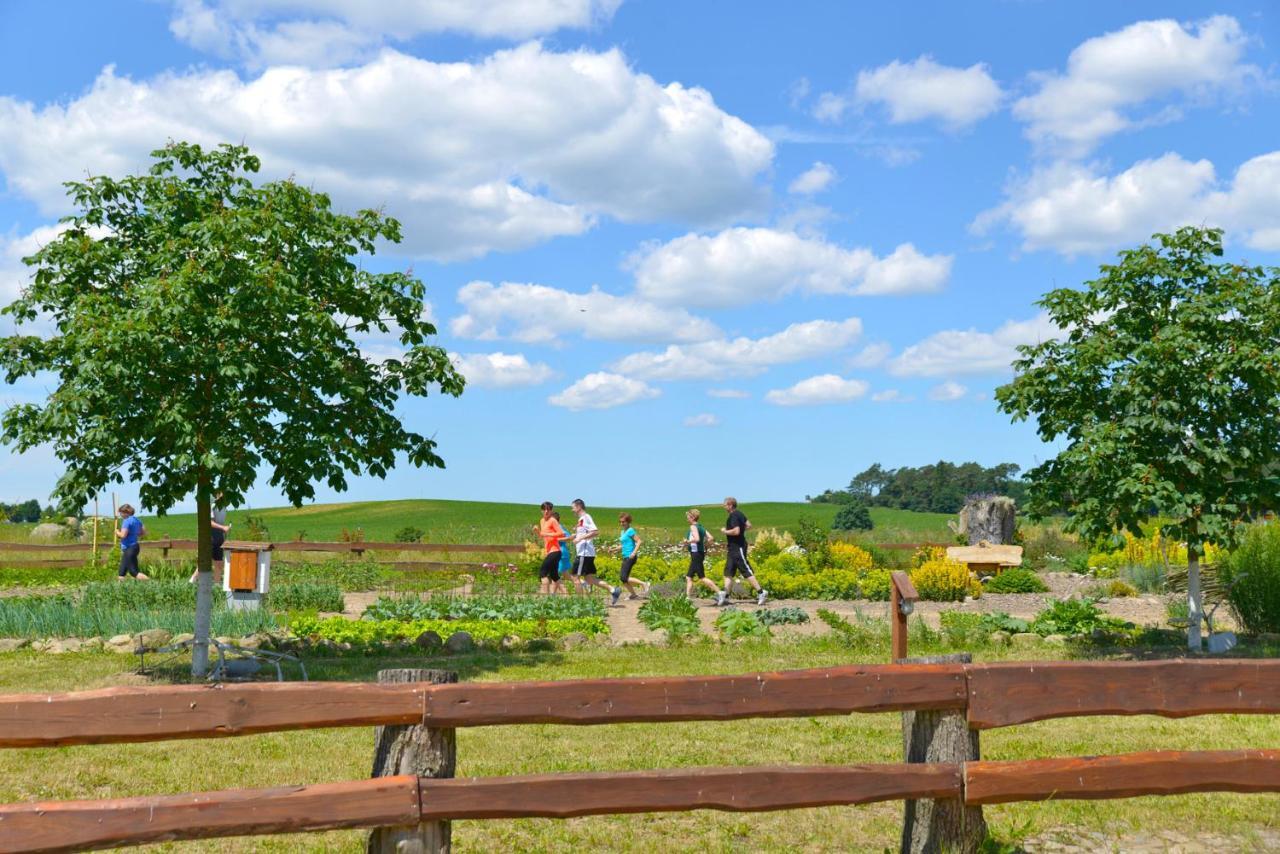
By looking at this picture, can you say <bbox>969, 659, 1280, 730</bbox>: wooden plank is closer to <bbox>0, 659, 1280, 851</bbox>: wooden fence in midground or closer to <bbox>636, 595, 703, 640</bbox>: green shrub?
<bbox>0, 659, 1280, 851</bbox>: wooden fence in midground

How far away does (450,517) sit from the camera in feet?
198

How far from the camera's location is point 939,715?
544 centimetres

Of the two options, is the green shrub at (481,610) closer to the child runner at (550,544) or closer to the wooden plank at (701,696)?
the child runner at (550,544)

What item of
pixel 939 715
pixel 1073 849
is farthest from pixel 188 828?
pixel 1073 849

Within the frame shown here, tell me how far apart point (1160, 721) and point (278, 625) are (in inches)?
429

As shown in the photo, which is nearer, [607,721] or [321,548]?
[607,721]

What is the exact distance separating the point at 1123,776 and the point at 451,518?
55.5 metres

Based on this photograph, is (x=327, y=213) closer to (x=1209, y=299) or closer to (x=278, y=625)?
(x=278, y=625)

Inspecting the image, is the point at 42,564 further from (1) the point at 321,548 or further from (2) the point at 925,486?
(2) the point at 925,486

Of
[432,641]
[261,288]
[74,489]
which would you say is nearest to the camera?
[261,288]

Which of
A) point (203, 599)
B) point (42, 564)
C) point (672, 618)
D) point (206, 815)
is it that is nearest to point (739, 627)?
point (672, 618)

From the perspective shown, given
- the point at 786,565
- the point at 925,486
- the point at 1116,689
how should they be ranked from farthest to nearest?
the point at 925,486 → the point at 786,565 → the point at 1116,689

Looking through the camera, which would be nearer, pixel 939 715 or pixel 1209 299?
pixel 939 715

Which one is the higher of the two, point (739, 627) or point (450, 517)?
point (450, 517)
